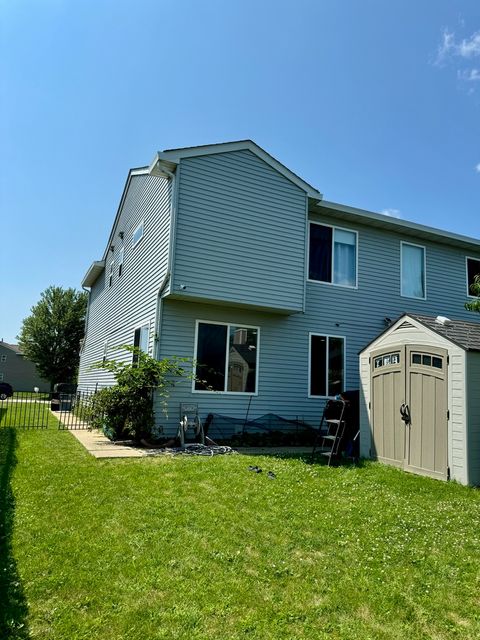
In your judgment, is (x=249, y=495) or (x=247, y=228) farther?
(x=247, y=228)

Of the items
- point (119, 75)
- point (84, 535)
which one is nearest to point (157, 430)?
point (84, 535)

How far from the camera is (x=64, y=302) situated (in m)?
32.2

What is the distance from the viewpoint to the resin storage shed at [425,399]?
250 inches

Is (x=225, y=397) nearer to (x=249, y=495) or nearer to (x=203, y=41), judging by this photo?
(x=249, y=495)

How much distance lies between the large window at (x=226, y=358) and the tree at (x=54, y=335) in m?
24.1

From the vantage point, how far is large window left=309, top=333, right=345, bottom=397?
1106 cm

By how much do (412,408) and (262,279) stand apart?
430 centimetres

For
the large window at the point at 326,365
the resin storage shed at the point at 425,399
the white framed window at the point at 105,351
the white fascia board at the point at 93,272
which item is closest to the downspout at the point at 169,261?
the large window at the point at 326,365

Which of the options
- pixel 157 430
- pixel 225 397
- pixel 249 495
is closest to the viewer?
pixel 249 495

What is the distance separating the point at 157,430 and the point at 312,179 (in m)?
7.10

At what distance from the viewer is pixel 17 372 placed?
41469mm

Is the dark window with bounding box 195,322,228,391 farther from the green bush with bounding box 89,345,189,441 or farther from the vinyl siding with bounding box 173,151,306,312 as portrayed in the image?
the vinyl siding with bounding box 173,151,306,312

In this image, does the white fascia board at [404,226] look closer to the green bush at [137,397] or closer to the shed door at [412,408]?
the shed door at [412,408]

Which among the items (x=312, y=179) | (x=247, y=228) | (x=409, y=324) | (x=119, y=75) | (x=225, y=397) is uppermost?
(x=119, y=75)
